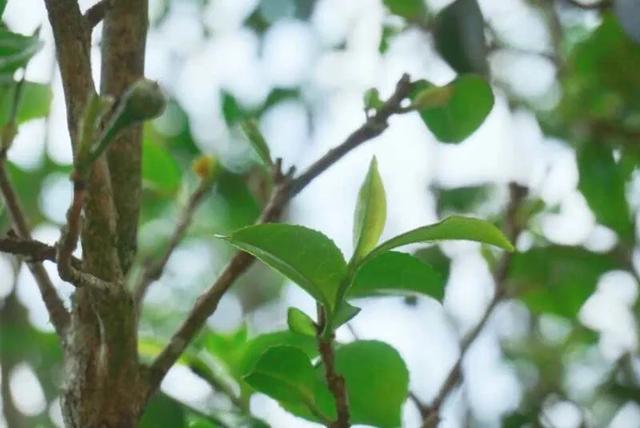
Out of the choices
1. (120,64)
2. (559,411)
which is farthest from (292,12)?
(559,411)

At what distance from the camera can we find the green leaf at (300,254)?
1.13 feet

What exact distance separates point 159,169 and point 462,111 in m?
0.24

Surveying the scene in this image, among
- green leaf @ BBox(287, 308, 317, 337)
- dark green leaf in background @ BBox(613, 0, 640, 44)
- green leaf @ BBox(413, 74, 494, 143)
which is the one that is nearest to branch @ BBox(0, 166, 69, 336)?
green leaf @ BBox(287, 308, 317, 337)

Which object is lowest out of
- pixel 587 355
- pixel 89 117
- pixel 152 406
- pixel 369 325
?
pixel 587 355

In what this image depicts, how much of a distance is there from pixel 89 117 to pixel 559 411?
62 cm

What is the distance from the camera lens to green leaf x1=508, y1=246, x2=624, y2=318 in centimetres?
70

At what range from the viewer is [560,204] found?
83 centimetres

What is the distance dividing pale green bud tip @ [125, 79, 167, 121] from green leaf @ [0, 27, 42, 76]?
13 centimetres

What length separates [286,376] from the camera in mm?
419

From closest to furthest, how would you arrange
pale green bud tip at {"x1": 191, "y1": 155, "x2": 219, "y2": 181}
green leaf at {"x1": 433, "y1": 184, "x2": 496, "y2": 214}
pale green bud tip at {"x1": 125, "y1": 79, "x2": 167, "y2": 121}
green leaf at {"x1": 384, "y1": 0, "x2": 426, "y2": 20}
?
pale green bud tip at {"x1": 125, "y1": 79, "x2": 167, "y2": 121}
pale green bud tip at {"x1": 191, "y1": 155, "x2": 219, "y2": 181}
green leaf at {"x1": 384, "y1": 0, "x2": 426, "y2": 20}
green leaf at {"x1": 433, "y1": 184, "x2": 496, "y2": 214}

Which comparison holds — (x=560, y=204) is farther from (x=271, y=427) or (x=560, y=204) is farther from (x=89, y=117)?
(x=89, y=117)

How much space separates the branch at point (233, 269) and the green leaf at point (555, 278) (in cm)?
28

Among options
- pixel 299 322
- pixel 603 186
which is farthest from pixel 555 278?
pixel 299 322

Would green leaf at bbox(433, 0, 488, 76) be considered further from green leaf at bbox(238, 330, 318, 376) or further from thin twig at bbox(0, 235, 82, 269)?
thin twig at bbox(0, 235, 82, 269)
